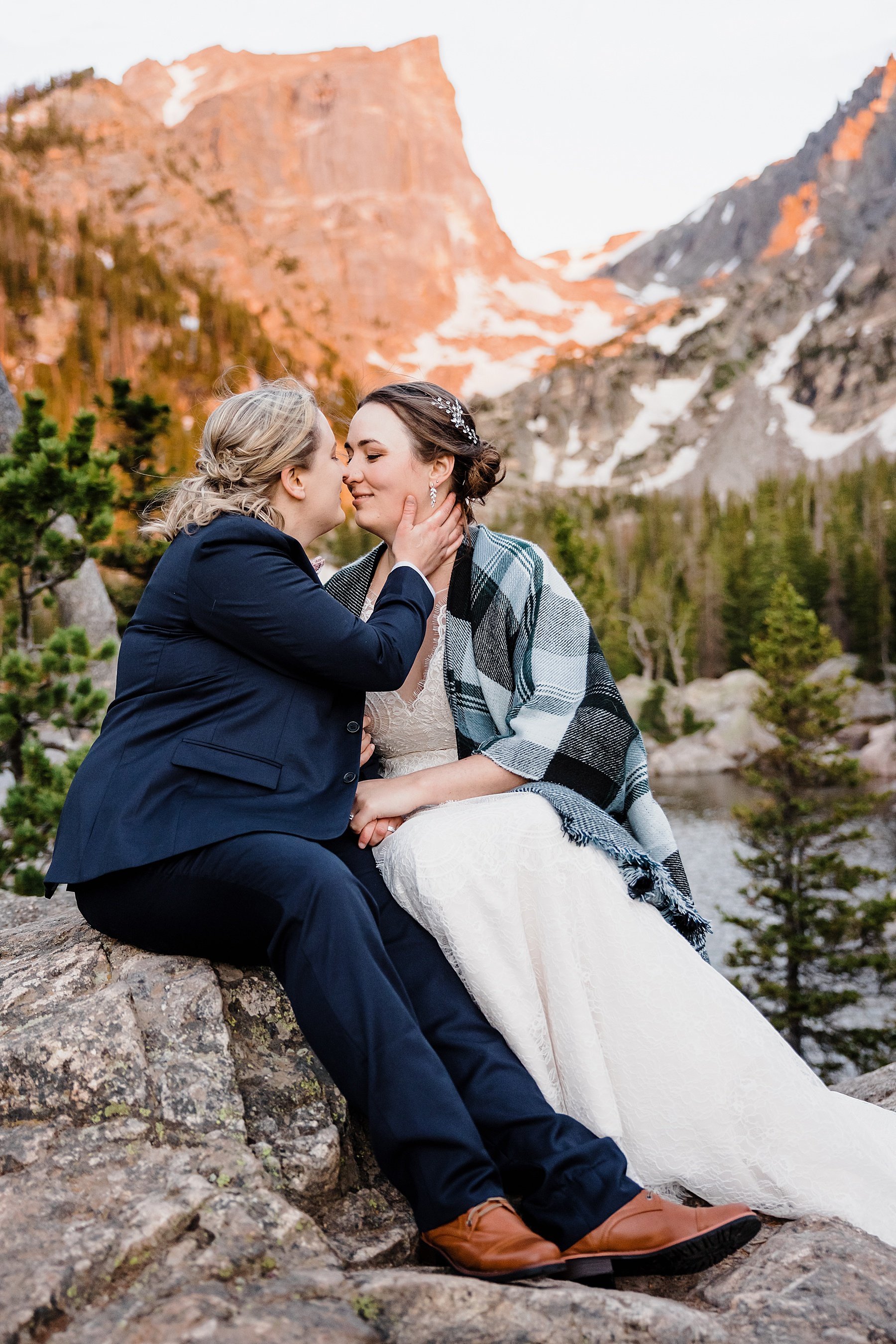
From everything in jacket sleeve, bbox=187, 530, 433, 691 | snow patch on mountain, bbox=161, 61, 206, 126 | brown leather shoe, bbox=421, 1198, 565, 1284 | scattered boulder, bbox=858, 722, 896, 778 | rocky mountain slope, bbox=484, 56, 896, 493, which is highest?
snow patch on mountain, bbox=161, 61, 206, 126

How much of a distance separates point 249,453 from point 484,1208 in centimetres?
205

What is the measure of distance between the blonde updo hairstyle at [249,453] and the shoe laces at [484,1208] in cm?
184

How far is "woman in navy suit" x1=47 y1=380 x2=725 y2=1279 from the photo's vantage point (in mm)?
2061

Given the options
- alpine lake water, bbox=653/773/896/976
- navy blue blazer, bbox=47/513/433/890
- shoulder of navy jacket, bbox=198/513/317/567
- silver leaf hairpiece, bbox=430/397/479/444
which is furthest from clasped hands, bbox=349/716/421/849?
alpine lake water, bbox=653/773/896/976

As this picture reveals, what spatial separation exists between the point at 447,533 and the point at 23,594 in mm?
4898

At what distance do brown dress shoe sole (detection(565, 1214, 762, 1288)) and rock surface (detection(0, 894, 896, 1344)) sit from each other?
58mm

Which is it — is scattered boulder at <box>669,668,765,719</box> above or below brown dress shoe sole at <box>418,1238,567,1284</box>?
below

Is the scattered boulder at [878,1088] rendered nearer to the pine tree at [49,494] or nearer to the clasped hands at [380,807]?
the clasped hands at [380,807]

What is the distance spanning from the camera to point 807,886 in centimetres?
1759

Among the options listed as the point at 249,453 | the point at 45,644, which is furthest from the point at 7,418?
the point at 249,453

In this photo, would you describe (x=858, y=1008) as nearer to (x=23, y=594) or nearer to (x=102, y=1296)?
(x=23, y=594)

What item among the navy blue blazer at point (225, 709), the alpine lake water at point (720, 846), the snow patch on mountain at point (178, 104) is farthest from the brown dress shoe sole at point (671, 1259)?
the snow patch on mountain at point (178, 104)

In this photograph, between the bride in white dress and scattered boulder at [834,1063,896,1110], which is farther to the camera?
scattered boulder at [834,1063,896,1110]

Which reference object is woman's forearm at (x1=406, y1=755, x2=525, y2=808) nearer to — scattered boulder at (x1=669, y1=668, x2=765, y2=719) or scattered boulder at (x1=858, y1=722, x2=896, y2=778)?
scattered boulder at (x1=858, y1=722, x2=896, y2=778)
